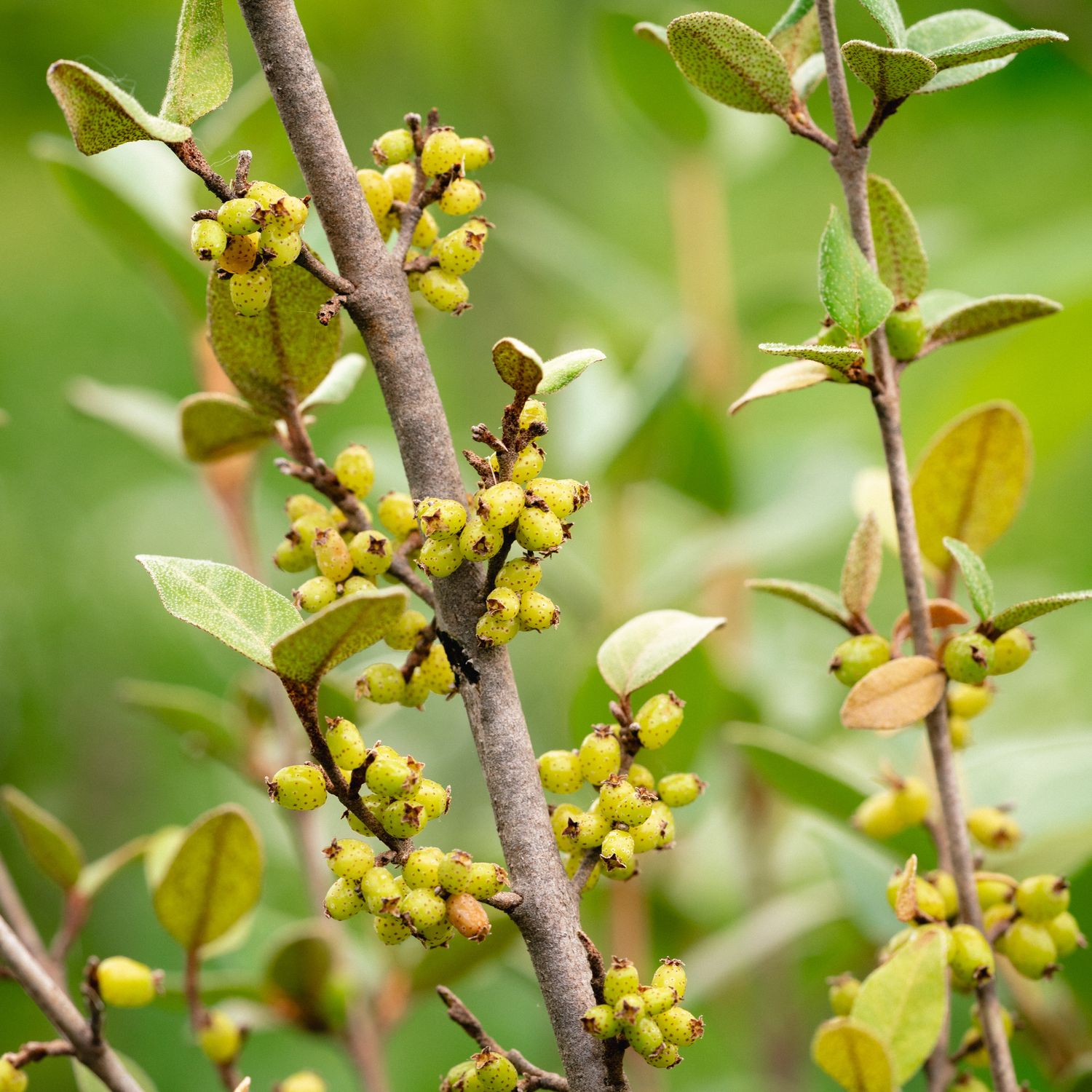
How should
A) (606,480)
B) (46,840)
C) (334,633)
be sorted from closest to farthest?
(334,633) < (46,840) < (606,480)

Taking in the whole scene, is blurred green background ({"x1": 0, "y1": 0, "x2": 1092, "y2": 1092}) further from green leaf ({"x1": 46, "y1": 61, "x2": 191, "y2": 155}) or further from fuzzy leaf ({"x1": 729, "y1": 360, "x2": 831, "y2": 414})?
green leaf ({"x1": 46, "y1": 61, "x2": 191, "y2": 155})

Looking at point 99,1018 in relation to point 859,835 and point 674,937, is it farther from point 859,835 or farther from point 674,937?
point 674,937

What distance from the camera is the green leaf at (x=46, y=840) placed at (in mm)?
748

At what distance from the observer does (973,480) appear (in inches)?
26.1

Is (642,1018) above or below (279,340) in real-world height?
below

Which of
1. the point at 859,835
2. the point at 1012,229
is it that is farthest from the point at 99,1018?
the point at 1012,229

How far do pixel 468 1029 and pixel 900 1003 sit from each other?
18 centimetres

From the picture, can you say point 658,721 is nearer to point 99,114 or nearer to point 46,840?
point 99,114

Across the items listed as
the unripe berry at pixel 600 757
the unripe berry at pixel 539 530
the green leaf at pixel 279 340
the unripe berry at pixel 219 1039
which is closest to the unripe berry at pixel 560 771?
the unripe berry at pixel 600 757

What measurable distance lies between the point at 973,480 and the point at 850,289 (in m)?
0.21

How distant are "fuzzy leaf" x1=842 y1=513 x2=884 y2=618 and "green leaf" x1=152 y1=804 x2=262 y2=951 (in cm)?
35

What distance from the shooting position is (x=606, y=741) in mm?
531

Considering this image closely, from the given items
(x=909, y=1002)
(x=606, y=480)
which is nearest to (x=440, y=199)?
(x=909, y=1002)

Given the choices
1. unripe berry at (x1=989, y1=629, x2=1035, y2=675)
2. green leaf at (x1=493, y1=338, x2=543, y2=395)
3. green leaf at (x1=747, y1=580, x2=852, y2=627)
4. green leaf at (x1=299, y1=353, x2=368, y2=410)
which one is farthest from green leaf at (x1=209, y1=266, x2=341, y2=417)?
unripe berry at (x1=989, y1=629, x2=1035, y2=675)
